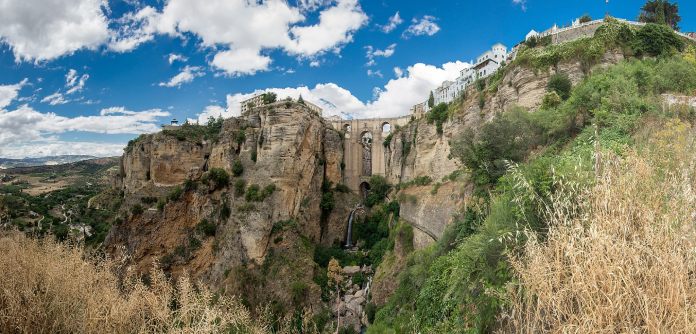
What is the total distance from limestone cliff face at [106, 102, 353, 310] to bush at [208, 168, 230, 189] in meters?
0.43

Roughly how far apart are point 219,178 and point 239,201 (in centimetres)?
362

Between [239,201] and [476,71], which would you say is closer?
[239,201]

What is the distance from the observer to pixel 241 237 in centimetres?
3216

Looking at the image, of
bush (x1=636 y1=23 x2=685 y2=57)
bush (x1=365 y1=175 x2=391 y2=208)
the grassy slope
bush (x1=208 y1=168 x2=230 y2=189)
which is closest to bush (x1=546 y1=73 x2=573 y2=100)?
the grassy slope

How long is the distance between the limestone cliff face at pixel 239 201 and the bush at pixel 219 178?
0.43m

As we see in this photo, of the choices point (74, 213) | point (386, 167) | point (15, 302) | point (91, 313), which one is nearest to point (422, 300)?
point (91, 313)

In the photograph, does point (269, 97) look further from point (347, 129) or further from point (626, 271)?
point (626, 271)

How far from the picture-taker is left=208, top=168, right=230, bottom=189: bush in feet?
117

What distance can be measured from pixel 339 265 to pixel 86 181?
8929 cm

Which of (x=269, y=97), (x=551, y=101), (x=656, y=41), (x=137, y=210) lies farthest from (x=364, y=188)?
(x=656, y=41)

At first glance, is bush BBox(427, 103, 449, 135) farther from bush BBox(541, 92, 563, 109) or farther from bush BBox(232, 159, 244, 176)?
bush BBox(232, 159, 244, 176)

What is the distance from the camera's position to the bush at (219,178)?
117ft

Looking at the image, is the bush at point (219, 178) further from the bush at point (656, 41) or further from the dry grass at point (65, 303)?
the bush at point (656, 41)

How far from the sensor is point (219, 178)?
117 ft
